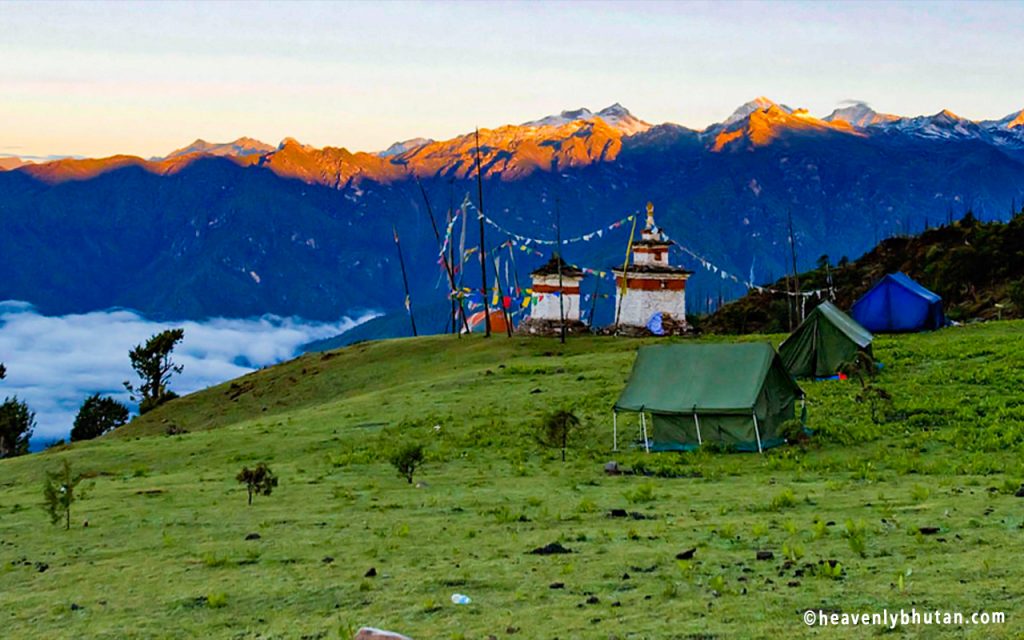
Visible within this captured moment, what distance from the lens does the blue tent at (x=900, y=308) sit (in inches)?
2331

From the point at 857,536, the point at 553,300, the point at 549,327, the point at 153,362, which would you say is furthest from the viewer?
the point at 153,362

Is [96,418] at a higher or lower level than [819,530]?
lower

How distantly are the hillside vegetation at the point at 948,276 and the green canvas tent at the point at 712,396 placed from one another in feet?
128

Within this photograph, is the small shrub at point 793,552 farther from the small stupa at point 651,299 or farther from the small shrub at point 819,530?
the small stupa at point 651,299

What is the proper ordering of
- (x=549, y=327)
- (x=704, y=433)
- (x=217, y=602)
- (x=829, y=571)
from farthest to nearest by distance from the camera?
(x=549, y=327)
(x=704, y=433)
(x=217, y=602)
(x=829, y=571)

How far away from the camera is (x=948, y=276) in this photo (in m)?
86.4

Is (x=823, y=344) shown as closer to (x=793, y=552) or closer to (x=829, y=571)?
(x=793, y=552)

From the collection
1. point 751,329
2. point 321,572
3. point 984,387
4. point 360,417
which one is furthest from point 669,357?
point 751,329

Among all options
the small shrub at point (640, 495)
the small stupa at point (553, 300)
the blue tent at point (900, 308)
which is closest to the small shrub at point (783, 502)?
the small shrub at point (640, 495)

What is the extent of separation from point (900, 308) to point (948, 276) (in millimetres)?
29326

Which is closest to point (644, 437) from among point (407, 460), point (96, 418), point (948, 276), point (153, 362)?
point (407, 460)

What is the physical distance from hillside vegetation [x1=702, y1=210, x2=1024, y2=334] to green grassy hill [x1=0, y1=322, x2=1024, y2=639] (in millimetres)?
35490

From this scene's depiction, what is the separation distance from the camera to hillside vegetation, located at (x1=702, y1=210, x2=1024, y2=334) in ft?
252

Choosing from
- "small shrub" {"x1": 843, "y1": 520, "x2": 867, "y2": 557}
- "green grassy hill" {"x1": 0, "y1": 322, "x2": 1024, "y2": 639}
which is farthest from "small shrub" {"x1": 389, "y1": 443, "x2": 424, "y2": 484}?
"small shrub" {"x1": 843, "y1": 520, "x2": 867, "y2": 557}
